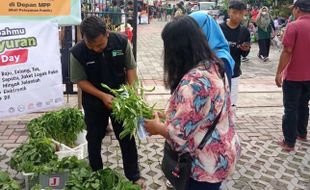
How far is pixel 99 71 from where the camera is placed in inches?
136

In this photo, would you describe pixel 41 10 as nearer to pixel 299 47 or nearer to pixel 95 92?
pixel 95 92

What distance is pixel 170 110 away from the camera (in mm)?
2314

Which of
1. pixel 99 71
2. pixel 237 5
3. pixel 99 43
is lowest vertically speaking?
pixel 99 71

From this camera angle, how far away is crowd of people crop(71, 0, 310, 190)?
7.27 feet

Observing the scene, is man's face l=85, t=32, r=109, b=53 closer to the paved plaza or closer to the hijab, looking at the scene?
the hijab

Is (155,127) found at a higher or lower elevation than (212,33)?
lower

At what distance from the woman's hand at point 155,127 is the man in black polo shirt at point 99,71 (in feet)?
2.72

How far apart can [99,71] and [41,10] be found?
101 centimetres

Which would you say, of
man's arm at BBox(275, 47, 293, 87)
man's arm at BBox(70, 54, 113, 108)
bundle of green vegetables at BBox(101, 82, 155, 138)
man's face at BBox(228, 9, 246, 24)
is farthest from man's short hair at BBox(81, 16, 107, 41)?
man's arm at BBox(275, 47, 293, 87)

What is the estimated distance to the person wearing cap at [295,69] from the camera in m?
4.42

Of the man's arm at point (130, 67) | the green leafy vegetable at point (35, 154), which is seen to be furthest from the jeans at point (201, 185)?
the green leafy vegetable at point (35, 154)

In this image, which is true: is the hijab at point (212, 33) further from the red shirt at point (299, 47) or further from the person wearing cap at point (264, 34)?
the person wearing cap at point (264, 34)

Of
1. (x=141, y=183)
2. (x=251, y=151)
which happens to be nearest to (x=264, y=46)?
(x=251, y=151)

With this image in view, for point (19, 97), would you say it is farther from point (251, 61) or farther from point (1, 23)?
point (251, 61)
